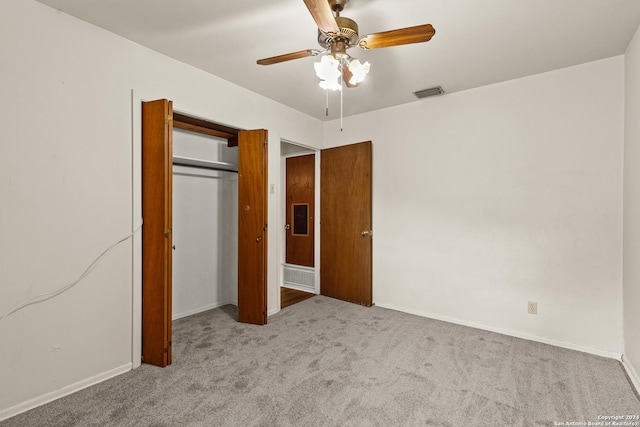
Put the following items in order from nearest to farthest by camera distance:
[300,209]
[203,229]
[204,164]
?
[204,164] < [203,229] < [300,209]

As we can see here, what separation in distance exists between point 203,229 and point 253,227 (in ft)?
2.95

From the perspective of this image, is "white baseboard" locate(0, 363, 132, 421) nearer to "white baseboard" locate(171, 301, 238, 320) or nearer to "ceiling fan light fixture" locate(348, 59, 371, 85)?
"white baseboard" locate(171, 301, 238, 320)

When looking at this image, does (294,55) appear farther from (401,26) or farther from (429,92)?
(429,92)

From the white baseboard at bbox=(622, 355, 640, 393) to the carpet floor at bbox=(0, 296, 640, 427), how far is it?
0.05 meters

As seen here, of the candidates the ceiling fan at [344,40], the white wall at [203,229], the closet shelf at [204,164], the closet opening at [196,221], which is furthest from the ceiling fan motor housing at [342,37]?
the white wall at [203,229]

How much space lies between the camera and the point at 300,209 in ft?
16.6

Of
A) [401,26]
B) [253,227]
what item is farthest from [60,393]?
[401,26]

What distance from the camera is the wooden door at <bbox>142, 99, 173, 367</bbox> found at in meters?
2.37

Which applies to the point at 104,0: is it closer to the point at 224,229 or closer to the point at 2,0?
the point at 2,0

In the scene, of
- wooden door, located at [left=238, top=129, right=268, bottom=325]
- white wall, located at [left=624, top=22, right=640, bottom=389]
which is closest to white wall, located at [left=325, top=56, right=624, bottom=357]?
white wall, located at [left=624, top=22, right=640, bottom=389]

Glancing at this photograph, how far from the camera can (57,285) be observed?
2045 millimetres

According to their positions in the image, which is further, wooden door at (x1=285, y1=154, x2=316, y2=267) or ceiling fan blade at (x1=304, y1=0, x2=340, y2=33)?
wooden door at (x1=285, y1=154, x2=316, y2=267)

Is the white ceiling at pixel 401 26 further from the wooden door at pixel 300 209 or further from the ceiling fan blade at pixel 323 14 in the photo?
the wooden door at pixel 300 209

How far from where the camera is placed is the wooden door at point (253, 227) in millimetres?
3203
